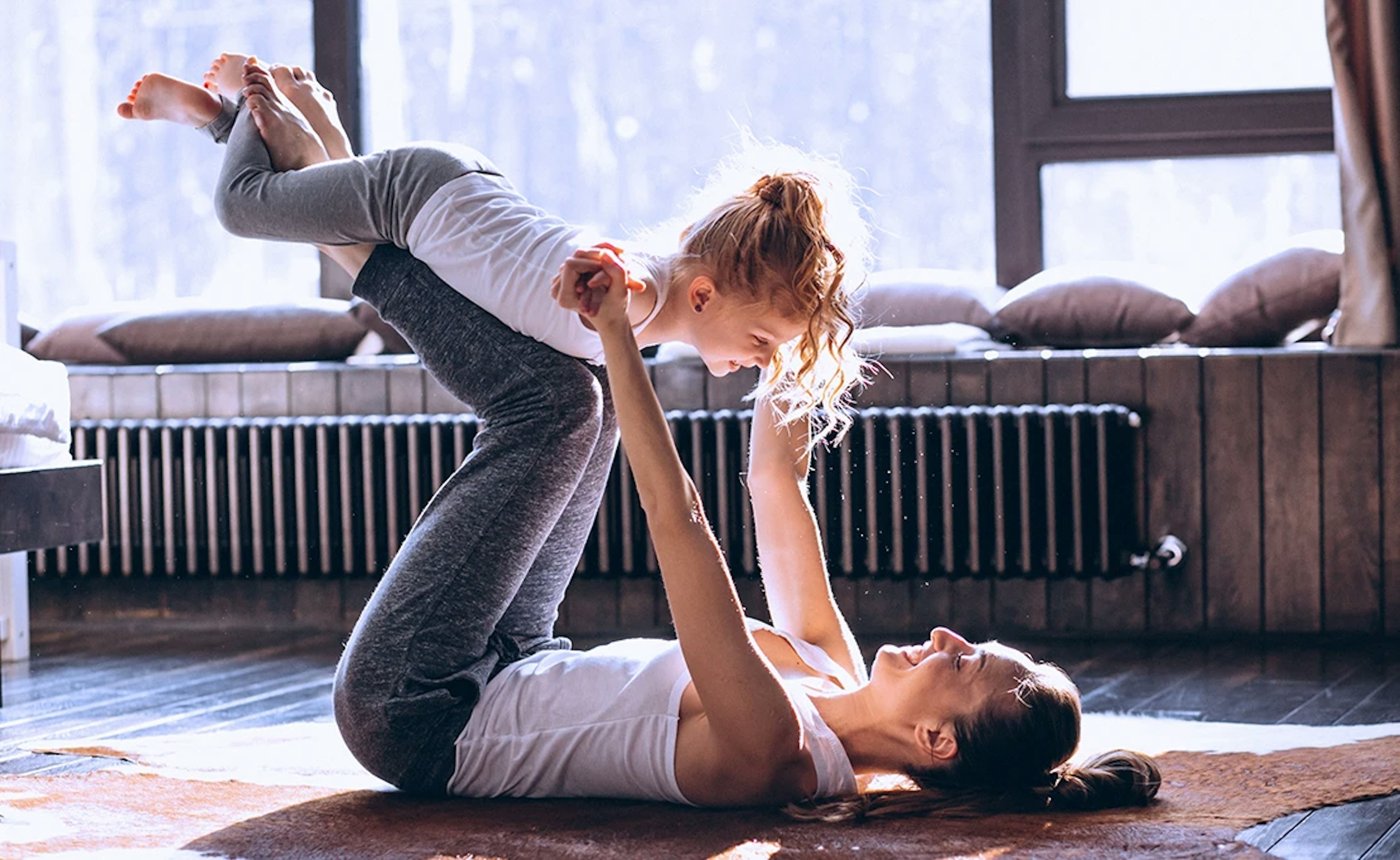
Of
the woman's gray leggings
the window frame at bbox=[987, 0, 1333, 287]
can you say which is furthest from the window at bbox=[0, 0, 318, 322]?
the woman's gray leggings

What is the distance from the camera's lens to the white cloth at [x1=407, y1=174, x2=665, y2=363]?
186 cm

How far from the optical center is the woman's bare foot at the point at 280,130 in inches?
78.2

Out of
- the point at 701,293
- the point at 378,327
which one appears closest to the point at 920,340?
the point at 378,327

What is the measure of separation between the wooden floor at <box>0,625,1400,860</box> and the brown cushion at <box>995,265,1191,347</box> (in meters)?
0.66

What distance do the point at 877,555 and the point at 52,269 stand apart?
2.48 metres

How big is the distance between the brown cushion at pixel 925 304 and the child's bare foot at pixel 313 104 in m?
1.57

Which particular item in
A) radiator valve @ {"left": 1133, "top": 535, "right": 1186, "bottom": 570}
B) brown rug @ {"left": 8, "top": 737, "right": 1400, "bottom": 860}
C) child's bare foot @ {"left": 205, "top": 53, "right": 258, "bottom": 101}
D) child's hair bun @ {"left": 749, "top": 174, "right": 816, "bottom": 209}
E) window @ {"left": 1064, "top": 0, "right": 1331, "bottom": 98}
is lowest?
brown rug @ {"left": 8, "top": 737, "right": 1400, "bottom": 860}

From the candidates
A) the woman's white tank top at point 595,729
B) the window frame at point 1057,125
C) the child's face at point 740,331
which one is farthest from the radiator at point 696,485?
the woman's white tank top at point 595,729

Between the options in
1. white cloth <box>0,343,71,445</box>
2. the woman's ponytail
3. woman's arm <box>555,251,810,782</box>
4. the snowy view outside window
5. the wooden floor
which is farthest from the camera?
the snowy view outside window

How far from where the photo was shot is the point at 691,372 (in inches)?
136

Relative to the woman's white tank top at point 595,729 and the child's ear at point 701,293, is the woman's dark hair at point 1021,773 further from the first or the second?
the child's ear at point 701,293

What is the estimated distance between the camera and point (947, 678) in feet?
5.64

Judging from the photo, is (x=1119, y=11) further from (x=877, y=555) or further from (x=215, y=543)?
(x=215, y=543)

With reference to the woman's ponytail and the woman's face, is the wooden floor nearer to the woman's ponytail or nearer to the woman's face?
the woman's ponytail
